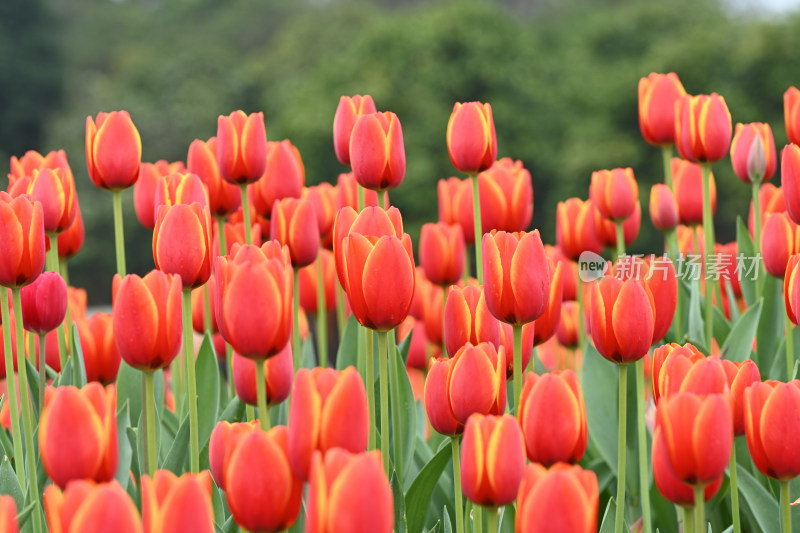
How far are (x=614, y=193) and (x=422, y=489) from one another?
1180 millimetres

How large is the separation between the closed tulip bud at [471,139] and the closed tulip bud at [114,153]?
26.6 inches

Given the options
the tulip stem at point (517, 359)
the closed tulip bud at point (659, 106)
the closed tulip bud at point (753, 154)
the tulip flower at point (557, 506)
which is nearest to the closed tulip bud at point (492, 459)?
the tulip flower at point (557, 506)

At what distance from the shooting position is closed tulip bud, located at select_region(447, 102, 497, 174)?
221cm

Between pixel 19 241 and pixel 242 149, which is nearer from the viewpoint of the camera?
pixel 19 241

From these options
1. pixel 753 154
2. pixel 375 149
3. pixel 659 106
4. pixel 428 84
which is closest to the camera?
pixel 375 149

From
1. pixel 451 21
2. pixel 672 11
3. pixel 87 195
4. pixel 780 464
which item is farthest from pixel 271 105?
pixel 780 464

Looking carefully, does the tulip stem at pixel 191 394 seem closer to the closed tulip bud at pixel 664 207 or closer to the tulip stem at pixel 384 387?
the tulip stem at pixel 384 387

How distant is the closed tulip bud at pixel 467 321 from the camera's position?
168cm

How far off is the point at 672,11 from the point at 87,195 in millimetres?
15374

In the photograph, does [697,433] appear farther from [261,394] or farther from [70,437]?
[70,437]

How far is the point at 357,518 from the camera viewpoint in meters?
0.99

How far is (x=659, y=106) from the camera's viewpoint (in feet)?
9.25

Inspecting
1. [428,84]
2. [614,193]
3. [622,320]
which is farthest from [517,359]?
[428,84]

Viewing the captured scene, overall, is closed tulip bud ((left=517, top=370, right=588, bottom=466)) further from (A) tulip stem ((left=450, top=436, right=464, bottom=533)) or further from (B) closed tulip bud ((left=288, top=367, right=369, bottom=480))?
(B) closed tulip bud ((left=288, top=367, right=369, bottom=480))
